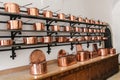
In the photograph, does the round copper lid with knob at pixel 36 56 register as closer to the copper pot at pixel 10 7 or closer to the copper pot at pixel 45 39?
the copper pot at pixel 45 39

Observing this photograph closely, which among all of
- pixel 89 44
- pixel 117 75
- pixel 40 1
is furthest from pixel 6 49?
pixel 117 75

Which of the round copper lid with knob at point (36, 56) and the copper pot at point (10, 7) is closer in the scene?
the copper pot at point (10, 7)

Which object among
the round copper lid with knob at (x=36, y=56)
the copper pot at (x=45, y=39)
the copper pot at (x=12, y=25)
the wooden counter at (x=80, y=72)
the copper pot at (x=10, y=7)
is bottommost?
the wooden counter at (x=80, y=72)

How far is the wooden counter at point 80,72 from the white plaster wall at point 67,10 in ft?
0.61

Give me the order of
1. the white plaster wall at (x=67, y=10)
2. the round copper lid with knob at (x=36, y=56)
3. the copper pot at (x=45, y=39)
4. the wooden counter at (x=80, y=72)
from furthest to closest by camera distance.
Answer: the copper pot at (x=45, y=39), the round copper lid with knob at (x=36, y=56), the white plaster wall at (x=67, y=10), the wooden counter at (x=80, y=72)

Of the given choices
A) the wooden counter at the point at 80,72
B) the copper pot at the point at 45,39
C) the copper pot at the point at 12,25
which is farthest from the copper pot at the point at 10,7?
the wooden counter at the point at 80,72

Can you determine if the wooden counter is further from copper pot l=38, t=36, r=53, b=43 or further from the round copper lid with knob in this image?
copper pot l=38, t=36, r=53, b=43

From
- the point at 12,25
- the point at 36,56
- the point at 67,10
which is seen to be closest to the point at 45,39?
the point at 36,56

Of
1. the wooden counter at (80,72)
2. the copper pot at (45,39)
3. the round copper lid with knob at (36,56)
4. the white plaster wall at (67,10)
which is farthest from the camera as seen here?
the copper pot at (45,39)

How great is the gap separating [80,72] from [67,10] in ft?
5.21

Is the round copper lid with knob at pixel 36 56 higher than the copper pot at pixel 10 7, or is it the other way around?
the copper pot at pixel 10 7

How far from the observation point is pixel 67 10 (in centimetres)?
432

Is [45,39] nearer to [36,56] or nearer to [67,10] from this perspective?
[36,56]

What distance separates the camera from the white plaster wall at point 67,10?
288 centimetres
